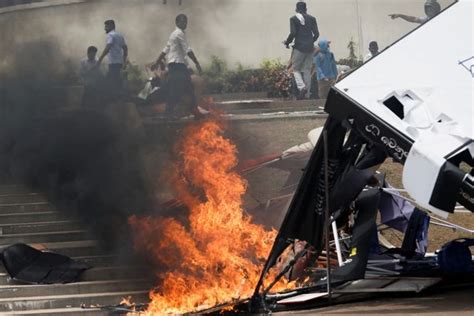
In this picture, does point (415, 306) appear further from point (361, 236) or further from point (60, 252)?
point (60, 252)

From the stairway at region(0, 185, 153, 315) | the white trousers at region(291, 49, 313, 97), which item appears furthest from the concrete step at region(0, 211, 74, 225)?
the white trousers at region(291, 49, 313, 97)

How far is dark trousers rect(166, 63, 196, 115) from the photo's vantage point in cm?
1770

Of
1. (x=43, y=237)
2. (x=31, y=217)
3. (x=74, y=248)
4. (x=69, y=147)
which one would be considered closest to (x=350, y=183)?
(x=74, y=248)

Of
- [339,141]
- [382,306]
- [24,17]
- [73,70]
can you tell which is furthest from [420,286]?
[24,17]

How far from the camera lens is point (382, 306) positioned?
11906 mm

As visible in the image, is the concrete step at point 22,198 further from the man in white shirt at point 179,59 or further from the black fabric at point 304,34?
the black fabric at point 304,34

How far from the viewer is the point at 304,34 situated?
20.8 m

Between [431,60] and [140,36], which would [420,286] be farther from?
[140,36]

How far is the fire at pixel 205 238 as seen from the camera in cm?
1311

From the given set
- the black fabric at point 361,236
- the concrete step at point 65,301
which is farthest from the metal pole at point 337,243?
the concrete step at point 65,301

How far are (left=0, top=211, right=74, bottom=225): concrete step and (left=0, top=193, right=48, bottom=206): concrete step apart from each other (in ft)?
1.30

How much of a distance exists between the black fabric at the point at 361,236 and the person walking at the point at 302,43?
8382 mm

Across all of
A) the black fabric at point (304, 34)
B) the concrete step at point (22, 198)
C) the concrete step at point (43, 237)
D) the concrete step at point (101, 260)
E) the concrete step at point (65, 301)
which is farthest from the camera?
the black fabric at point (304, 34)

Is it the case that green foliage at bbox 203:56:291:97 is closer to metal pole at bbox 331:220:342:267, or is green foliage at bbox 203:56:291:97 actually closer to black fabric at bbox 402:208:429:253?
black fabric at bbox 402:208:429:253
